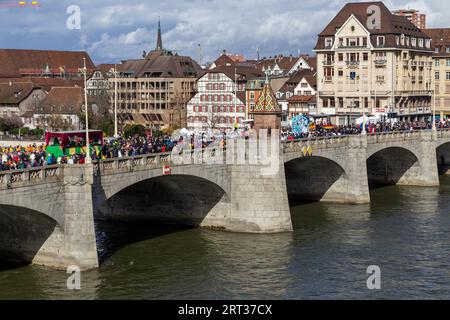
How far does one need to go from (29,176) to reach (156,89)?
10208cm

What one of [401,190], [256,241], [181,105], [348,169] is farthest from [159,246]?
[181,105]

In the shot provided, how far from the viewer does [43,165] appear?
158 ft

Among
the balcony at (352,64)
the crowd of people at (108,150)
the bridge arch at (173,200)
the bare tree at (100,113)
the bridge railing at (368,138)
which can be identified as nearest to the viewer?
the crowd of people at (108,150)

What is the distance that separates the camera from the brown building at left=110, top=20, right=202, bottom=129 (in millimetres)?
145250

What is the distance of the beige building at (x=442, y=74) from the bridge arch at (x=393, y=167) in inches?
1892

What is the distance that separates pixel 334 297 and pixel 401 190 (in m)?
43.5

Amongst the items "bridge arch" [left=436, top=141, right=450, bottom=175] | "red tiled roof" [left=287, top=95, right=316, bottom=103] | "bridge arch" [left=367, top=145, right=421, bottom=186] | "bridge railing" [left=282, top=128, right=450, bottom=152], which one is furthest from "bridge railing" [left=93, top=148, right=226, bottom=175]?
"red tiled roof" [left=287, top=95, right=316, bottom=103]

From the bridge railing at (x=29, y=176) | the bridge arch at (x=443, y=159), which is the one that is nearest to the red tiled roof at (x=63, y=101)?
the bridge arch at (x=443, y=159)

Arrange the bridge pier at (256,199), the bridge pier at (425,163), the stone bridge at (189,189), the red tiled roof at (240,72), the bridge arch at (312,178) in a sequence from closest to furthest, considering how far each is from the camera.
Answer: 1. the stone bridge at (189,189)
2. the bridge pier at (256,199)
3. the bridge arch at (312,178)
4. the bridge pier at (425,163)
5. the red tiled roof at (240,72)

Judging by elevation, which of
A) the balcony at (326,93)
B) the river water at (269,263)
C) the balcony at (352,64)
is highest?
the balcony at (352,64)

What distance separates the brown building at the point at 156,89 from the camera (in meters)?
145

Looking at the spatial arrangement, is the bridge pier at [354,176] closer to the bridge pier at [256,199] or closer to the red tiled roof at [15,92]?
the bridge pier at [256,199]

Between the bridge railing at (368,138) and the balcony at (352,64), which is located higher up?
the balcony at (352,64)

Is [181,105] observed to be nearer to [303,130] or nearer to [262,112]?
[303,130]
